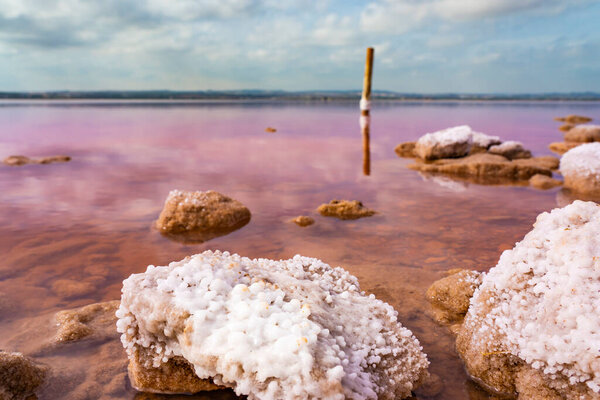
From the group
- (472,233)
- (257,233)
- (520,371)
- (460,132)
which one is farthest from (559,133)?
(520,371)

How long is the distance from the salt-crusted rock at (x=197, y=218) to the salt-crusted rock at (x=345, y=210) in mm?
1078

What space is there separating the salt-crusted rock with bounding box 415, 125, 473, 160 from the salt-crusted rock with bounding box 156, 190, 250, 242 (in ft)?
21.0

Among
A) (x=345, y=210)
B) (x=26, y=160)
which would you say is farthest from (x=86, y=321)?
(x=26, y=160)

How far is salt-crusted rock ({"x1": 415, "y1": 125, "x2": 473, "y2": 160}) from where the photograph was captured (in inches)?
373

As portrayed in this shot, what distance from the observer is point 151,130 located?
16.7m

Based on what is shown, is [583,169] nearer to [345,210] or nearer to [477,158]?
[477,158]

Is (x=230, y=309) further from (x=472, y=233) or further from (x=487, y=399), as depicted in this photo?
(x=472, y=233)

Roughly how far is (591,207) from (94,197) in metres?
6.11

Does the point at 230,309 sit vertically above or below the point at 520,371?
above

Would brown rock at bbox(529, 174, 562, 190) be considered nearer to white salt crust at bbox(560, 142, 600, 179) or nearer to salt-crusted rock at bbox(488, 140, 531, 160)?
white salt crust at bbox(560, 142, 600, 179)

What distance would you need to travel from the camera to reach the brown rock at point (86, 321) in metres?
2.41

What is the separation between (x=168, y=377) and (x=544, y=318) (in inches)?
73.1

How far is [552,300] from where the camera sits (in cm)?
190

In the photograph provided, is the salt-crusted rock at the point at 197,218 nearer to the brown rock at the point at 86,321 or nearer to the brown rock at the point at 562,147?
the brown rock at the point at 86,321
